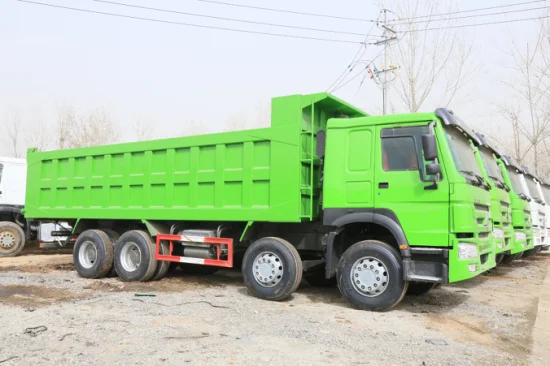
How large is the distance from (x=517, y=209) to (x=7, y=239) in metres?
12.8

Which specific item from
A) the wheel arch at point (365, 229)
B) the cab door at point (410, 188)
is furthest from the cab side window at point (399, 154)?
the wheel arch at point (365, 229)

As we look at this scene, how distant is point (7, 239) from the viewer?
1313 centimetres

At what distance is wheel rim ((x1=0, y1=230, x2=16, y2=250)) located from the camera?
1308 centimetres

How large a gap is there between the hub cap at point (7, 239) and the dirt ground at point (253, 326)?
509cm

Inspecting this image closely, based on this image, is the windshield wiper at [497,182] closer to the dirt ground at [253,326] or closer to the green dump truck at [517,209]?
the green dump truck at [517,209]

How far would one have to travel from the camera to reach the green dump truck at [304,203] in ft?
19.9

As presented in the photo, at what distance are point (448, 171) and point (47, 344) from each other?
4.82 metres

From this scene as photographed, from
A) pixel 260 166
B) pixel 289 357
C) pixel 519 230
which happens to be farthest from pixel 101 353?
pixel 519 230

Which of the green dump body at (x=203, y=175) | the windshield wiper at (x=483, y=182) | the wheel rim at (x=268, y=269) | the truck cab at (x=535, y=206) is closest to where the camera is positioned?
the windshield wiper at (x=483, y=182)

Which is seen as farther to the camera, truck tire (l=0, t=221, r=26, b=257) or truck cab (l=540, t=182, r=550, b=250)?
truck cab (l=540, t=182, r=550, b=250)

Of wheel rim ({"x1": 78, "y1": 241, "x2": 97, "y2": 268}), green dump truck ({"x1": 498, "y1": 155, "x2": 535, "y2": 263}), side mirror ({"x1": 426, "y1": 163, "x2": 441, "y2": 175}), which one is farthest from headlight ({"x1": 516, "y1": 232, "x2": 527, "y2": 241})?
wheel rim ({"x1": 78, "y1": 241, "x2": 97, "y2": 268})

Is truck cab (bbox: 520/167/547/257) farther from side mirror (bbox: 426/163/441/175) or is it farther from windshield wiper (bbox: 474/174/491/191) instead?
side mirror (bbox: 426/163/441/175)

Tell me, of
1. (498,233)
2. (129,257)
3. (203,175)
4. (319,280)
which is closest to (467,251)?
(498,233)

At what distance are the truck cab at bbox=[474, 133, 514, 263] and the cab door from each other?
1.63 meters
